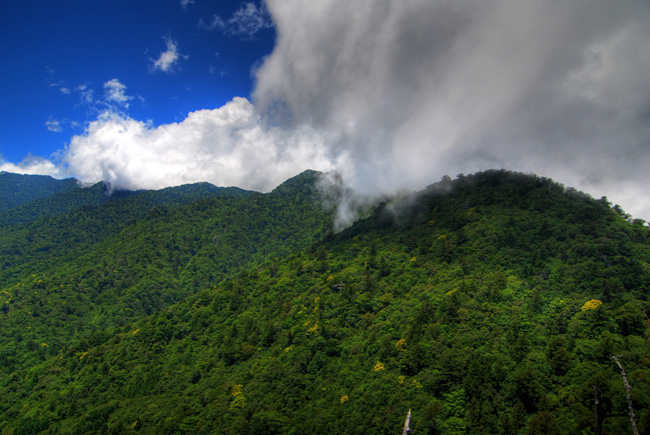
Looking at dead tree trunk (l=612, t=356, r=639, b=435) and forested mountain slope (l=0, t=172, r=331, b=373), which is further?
forested mountain slope (l=0, t=172, r=331, b=373)

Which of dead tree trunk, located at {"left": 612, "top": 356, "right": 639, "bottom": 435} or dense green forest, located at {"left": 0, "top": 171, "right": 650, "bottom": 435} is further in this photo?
dense green forest, located at {"left": 0, "top": 171, "right": 650, "bottom": 435}

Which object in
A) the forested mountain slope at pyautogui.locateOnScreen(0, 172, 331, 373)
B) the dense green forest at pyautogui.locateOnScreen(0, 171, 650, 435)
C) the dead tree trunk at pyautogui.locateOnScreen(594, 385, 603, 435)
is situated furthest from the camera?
the forested mountain slope at pyautogui.locateOnScreen(0, 172, 331, 373)

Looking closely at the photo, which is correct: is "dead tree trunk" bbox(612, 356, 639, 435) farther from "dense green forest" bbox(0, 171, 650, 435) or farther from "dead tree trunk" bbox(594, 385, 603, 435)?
"dead tree trunk" bbox(594, 385, 603, 435)

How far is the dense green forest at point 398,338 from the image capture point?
1969 inches

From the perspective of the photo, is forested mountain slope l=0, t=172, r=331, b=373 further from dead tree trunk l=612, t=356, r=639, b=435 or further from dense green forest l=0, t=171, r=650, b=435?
dead tree trunk l=612, t=356, r=639, b=435

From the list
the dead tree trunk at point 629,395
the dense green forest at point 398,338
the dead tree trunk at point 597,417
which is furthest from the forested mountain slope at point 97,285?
the dead tree trunk at point 629,395

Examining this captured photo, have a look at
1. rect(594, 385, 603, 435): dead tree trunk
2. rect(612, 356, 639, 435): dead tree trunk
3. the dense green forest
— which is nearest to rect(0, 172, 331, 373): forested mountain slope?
the dense green forest

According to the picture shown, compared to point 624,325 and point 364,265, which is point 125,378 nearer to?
point 364,265

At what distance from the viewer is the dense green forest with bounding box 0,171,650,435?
50000 millimetres

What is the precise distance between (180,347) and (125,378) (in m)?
14.9

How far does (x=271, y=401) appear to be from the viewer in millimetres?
67562

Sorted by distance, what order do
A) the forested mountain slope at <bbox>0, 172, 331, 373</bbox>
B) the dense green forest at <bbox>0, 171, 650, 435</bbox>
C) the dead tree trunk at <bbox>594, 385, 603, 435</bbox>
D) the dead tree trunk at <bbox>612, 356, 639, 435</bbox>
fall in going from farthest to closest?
the forested mountain slope at <bbox>0, 172, 331, 373</bbox>
the dense green forest at <bbox>0, 171, 650, 435</bbox>
the dead tree trunk at <bbox>594, 385, 603, 435</bbox>
the dead tree trunk at <bbox>612, 356, 639, 435</bbox>

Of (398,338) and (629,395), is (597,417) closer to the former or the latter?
(629,395)

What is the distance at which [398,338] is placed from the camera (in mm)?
71375
